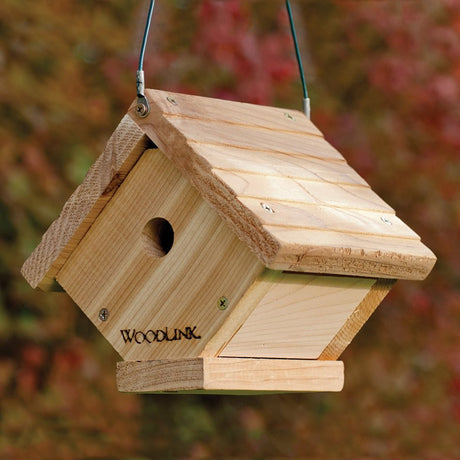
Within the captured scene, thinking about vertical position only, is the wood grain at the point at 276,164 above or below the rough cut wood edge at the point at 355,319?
above

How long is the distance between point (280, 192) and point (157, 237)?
0.32m

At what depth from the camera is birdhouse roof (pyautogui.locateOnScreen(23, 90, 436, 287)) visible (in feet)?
7.31

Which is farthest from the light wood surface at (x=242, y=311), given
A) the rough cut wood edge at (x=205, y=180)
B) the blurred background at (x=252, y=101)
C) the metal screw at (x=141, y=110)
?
the blurred background at (x=252, y=101)

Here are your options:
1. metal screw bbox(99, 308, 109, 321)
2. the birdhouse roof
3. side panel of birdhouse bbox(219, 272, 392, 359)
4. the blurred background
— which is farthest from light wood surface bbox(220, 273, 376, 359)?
the blurred background

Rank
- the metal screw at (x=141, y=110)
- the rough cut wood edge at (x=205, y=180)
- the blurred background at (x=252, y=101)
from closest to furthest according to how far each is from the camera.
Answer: the rough cut wood edge at (x=205, y=180) < the metal screw at (x=141, y=110) < the blurred background at (x=252, y=101)

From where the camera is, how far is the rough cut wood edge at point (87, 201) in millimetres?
2486

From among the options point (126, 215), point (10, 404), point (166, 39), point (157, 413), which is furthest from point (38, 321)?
point (126, 215)

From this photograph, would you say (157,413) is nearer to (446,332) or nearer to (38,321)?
(38,321)

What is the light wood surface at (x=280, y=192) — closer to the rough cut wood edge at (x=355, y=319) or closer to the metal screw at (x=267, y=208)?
the metal screw at (x=267, y=208)

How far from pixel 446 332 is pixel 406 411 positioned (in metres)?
0.57

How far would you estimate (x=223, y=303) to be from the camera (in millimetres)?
2318

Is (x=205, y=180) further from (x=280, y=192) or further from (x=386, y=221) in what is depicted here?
(x=386, y=221)

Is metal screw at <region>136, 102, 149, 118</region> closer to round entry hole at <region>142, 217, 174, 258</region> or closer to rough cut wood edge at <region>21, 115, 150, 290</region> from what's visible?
rough cut wood edge at <region>21, 115, 150, 290</region>

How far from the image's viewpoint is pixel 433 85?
6309 millimetres
